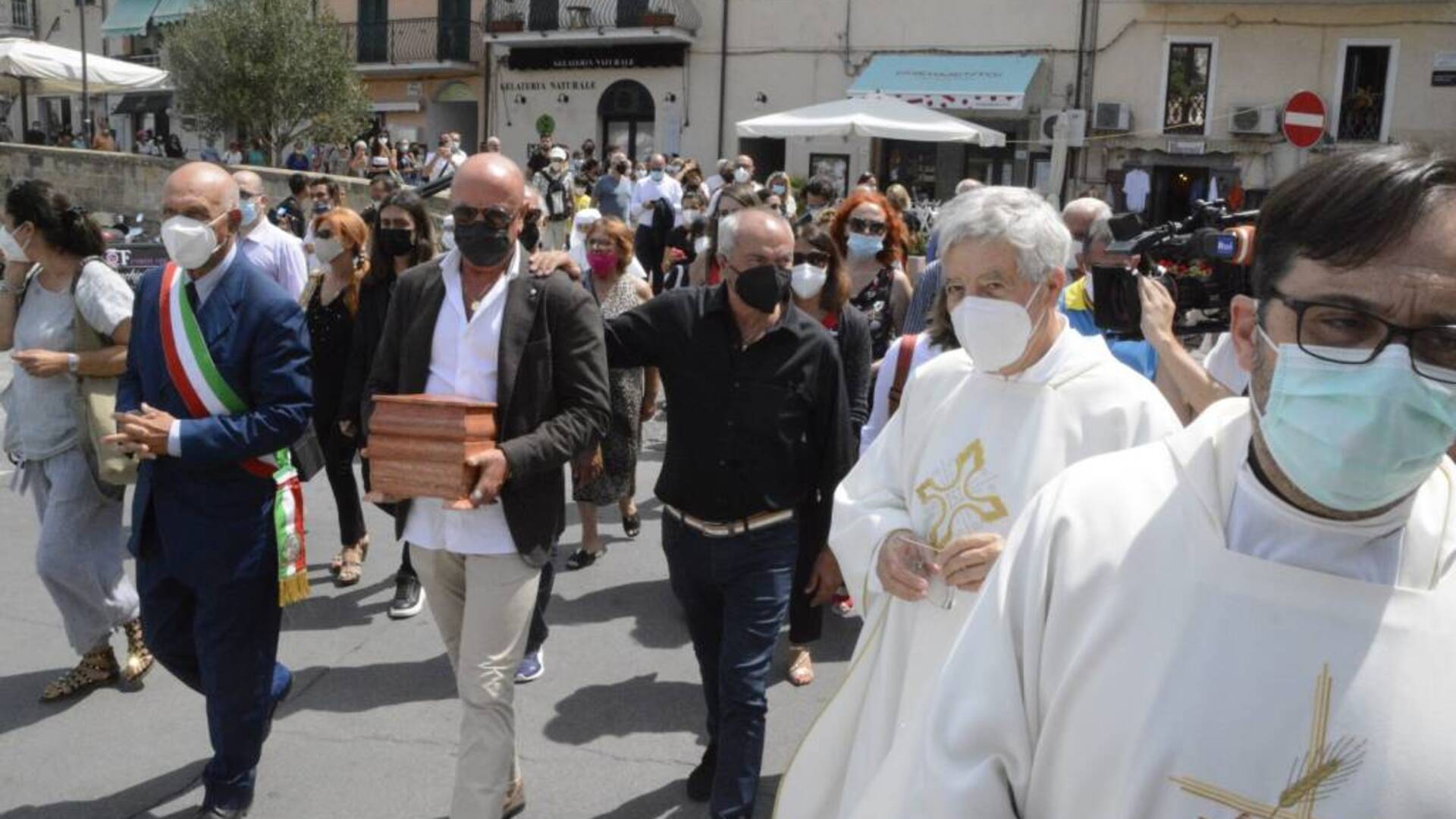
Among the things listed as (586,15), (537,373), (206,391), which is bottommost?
(206,391)

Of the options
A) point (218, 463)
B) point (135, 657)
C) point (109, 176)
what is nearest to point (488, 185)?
point (218, 463)

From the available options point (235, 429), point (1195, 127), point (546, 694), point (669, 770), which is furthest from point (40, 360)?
point (1195, 127)

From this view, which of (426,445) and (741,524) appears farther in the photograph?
(741,524)

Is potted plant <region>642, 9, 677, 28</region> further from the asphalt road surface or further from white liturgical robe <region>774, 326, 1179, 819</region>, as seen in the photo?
white liturgical robe <region>774, 326, 1179, 819</region>

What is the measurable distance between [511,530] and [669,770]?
4.16 feet

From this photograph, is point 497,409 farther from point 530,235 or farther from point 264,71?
point 264,71

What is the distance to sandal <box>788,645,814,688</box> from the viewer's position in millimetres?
4961

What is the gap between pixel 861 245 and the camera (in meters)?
6.26

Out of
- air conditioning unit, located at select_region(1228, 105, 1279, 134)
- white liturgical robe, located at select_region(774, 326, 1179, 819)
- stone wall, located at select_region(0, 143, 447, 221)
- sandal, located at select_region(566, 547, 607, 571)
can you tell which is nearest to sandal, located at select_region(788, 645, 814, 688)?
sandal, located at select_region(566, 547, 607, 571)

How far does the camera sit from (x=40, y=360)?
4.30 metres

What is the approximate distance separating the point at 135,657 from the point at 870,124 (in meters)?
13.5

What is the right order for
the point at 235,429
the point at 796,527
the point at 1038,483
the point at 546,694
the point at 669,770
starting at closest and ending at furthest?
the point at 1038,483
the point at 235,429
the point at 796,527
the point at 669,770
the point at 546,694

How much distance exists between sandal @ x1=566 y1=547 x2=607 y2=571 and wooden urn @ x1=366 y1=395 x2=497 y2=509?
3.14m

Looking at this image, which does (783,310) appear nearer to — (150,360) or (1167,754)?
(150,360)
